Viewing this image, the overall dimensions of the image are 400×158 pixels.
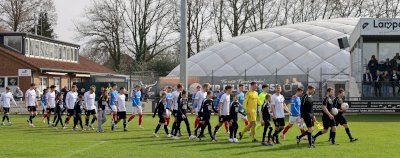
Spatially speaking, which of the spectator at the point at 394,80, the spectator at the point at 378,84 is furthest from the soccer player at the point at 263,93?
the spectator at the point at 394,80

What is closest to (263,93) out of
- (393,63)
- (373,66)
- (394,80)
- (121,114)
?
(121,114)

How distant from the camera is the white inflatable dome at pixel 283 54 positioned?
54094 millimetres

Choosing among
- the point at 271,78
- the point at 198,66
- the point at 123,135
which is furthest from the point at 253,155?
the point at 198,66

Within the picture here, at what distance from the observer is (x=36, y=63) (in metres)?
54.2

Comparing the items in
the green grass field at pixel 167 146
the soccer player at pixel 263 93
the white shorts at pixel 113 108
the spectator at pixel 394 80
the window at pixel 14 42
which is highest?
the window at pixel 14 42

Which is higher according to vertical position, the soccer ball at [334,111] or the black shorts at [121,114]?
the soccer ball at [334,111]

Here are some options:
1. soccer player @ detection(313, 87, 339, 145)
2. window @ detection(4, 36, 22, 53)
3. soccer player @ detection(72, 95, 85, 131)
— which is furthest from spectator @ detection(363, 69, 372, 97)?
window @ detection(4, 36, 22, 53)

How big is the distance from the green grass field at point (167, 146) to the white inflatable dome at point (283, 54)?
30.9 metres

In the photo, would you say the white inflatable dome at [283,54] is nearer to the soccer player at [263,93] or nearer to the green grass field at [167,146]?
the soccer player at [263,93]

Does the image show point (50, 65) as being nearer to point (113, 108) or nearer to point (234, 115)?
point (113, 108)

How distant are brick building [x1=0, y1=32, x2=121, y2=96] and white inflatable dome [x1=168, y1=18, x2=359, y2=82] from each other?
10913 millimetres

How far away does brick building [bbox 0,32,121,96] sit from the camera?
53.4 metres

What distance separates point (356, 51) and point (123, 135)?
918 inches

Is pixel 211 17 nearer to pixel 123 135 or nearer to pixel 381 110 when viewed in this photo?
pixel 381 110
